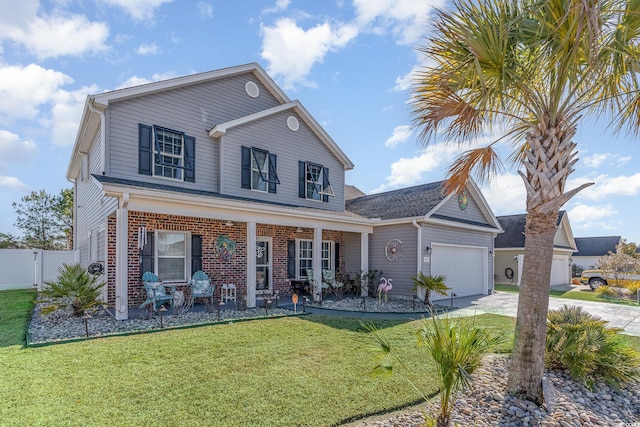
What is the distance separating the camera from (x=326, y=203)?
14.2m

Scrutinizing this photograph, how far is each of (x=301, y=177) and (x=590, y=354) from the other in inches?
409

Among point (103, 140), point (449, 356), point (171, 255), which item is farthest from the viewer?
point (171, 255)

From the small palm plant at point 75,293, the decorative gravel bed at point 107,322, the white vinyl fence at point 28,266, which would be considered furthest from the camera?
the white vinyl fence at point 28,266

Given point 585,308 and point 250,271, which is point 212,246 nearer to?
point 250,271

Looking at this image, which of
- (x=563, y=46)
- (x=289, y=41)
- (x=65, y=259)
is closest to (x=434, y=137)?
(x=563, y=46)

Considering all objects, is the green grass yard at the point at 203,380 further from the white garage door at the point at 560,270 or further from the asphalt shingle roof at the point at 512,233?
the white garage door at the point at 560,270

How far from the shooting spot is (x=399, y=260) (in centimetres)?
1311

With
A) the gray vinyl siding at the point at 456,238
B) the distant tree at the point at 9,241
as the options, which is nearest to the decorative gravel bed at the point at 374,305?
the gray vinyl siding at the point at 456,238

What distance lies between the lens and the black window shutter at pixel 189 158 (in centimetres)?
1086

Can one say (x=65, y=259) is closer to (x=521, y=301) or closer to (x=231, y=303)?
(x=231, y=303)

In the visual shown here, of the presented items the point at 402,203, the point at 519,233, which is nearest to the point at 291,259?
the point at 402,203

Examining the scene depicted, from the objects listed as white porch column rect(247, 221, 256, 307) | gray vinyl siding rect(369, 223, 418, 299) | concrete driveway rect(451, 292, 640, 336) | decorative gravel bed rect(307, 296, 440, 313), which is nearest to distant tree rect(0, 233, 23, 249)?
white porch column rect(247, 221, 256, 307)

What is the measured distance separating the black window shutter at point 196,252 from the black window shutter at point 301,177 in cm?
434

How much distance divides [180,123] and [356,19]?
242 inches
